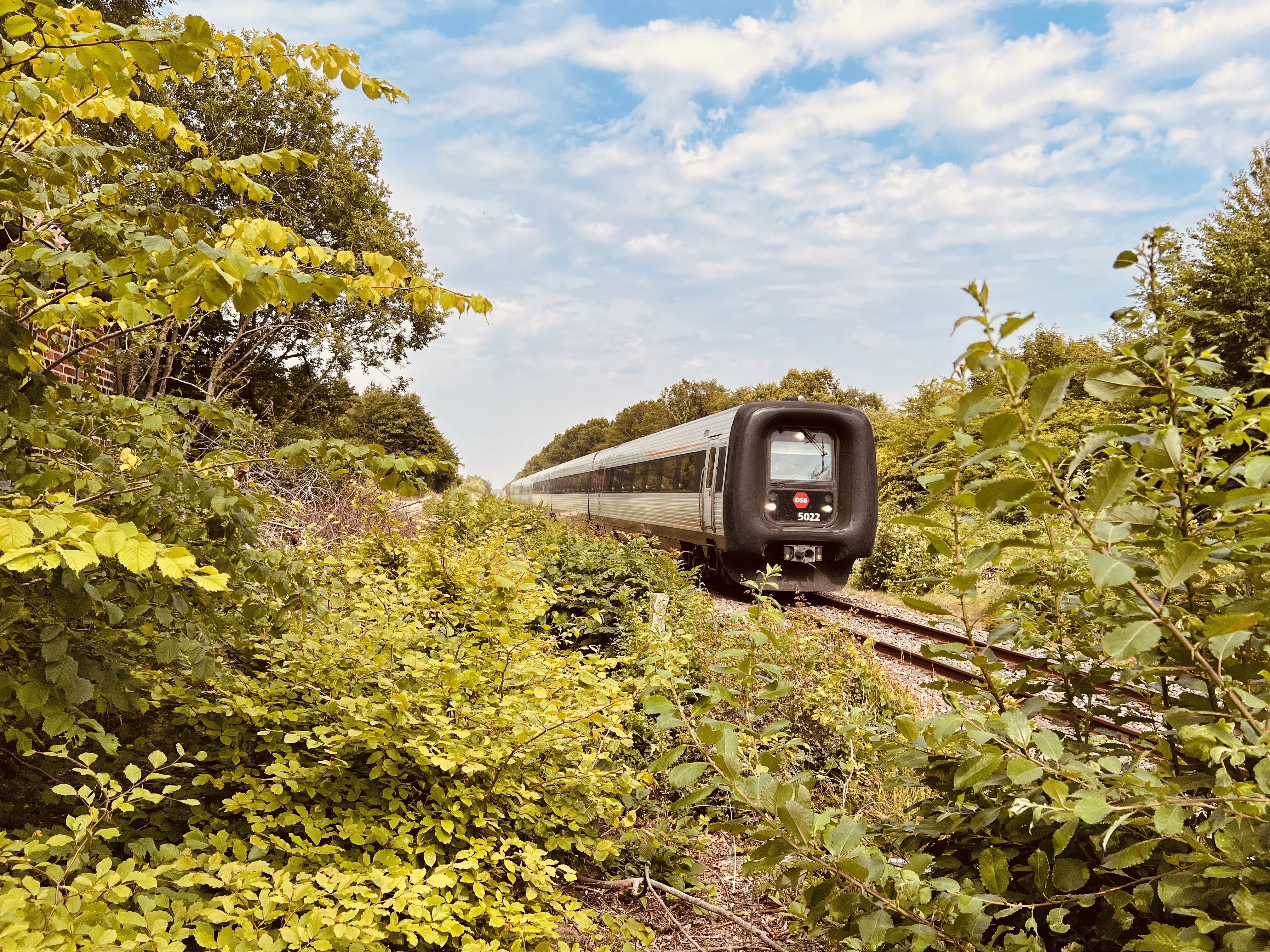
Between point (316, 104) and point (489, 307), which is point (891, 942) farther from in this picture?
point (316, 104)

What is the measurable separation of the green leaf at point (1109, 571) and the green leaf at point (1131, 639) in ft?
0.30

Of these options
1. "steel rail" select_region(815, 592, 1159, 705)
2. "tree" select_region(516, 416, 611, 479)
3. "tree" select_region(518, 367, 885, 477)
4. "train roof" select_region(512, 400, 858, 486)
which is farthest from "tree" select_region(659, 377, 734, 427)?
"steel rail" select_region(815, 592, 1159, 705)

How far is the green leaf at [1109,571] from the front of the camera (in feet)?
3.44

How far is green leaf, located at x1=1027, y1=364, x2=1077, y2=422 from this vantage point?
119 centimetres

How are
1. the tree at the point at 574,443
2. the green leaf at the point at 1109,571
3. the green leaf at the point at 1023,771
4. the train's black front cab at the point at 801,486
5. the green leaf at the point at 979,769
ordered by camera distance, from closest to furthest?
the green leaf at the point at 1109,571 < the green leaf at the point at 1023,771 < the green leaf at the point at 979,769 < the train's black front cab at the point at 801,486 < the tree at the point at 574,443

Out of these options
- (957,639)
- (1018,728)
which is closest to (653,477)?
(957,639)

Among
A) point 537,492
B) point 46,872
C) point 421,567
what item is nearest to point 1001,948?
point 46,872

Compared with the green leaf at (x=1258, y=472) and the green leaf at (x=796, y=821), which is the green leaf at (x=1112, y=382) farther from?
the green leaf at (x=796, y=821)

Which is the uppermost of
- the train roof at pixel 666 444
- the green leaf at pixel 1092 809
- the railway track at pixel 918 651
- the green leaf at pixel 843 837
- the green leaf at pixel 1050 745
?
the train roof at pixel 666 444

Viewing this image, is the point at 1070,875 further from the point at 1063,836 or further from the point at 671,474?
the point at 671,474

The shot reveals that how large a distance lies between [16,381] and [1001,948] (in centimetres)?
301

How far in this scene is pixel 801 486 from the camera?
34.4ft

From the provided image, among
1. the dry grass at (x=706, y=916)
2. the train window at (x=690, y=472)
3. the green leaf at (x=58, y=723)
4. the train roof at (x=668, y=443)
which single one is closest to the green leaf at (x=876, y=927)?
the dry grass at (x=706, y=916)

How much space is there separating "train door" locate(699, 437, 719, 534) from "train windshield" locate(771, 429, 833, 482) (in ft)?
3.23
